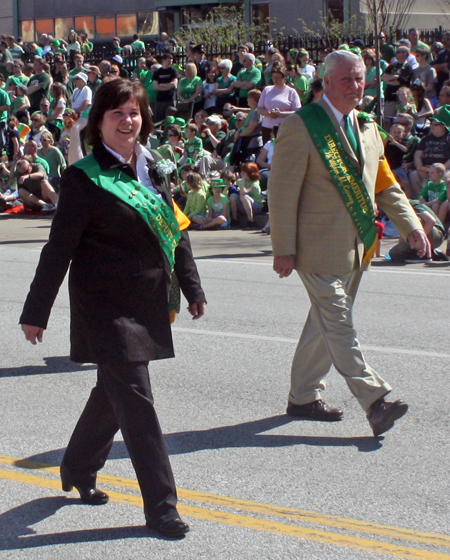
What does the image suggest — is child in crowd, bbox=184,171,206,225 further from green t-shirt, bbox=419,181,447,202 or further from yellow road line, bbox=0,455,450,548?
yellow road line, bbox=0,455,450,548

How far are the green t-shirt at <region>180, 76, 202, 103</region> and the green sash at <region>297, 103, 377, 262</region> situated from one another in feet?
53.3

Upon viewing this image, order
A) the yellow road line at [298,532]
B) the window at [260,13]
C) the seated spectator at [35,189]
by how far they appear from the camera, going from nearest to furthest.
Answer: the yellow road line at [298,532], the seated spectator at [35,189], the window at [260,13]

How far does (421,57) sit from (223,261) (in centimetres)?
789

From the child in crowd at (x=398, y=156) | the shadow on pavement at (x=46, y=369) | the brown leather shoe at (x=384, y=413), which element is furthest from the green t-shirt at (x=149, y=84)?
the brown leather shoe at (x=384, y=413)

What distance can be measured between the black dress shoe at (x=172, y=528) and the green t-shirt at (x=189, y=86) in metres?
17.9

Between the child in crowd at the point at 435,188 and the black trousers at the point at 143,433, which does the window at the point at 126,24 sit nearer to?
the child in crowd at the point at 435,188

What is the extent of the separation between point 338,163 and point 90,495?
217 cm

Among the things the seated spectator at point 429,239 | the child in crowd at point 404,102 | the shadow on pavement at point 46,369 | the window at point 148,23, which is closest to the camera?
the shadow on pavement at point 46,369

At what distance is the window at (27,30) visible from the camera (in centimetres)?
5022

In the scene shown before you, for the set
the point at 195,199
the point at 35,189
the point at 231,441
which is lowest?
the point at 35,189

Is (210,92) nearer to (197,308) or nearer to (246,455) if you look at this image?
(246,455)

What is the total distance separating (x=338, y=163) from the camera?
16.6ft

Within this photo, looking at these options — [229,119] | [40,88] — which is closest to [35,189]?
[229,119]

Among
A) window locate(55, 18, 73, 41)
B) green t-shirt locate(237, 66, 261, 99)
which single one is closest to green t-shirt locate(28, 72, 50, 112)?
green t-shirt locate(237, 66, 261, 99)
